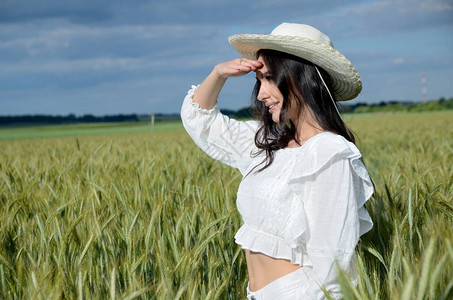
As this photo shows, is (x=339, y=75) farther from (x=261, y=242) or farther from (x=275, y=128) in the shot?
(x=261, y=242)

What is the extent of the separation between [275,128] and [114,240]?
692mm

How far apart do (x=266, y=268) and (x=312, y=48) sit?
662 mm

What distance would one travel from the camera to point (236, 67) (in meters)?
1.53

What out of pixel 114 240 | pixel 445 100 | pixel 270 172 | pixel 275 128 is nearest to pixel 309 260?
pixel 270 172

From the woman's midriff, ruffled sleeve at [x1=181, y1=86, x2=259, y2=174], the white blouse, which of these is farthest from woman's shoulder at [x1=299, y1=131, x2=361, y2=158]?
ruffled sleeve at [x1=181, y1=86, x2=259, y2=174]

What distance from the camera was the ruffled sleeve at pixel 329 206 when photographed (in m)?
1.12

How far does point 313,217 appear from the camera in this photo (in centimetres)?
117

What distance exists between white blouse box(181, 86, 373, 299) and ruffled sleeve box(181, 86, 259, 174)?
0.83 feet

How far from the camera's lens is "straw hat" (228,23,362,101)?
4.30 ft

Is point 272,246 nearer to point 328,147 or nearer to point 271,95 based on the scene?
point 328,147

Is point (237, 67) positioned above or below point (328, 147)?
above

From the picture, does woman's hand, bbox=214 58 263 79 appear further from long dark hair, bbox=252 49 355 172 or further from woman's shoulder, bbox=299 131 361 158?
woman's shoulder, bbox=299 131 361 158

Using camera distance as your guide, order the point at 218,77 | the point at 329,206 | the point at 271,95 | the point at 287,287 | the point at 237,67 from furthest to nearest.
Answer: the point at 218,77, the point at 237,67, the point at 271,95, the point at 287,287, the point at 329,206

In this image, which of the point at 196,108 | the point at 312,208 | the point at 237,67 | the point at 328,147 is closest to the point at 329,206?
the point at 312,208
